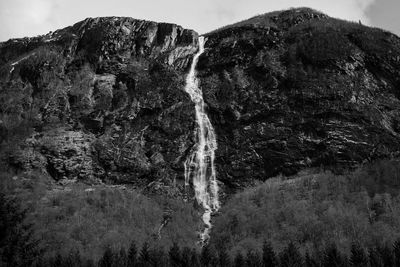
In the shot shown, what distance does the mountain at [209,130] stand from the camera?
269 feet

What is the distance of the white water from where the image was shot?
91.2 metres

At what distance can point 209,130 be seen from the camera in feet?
332

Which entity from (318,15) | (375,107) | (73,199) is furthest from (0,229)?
(318,15)

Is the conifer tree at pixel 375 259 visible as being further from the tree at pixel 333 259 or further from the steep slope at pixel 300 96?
the steep slope at pixel 300 96

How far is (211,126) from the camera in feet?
335

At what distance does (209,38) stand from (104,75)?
88.0 ft

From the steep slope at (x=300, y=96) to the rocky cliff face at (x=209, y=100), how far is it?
21 centimetres

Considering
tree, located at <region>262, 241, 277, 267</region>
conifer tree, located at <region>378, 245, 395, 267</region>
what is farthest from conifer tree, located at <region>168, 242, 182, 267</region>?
conifer tree, located at <region>378, 245, 395, 267</region>

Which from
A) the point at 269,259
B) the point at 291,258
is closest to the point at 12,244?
the point at 269,259

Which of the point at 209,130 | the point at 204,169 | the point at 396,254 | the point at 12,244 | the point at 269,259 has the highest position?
the point at 209,130

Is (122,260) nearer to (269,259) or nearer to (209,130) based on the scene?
(269,259)

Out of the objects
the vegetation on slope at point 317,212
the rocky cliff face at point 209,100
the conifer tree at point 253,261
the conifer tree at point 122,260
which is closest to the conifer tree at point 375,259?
the vegetation on slope at point 317,212

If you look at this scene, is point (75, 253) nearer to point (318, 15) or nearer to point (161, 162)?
point (161, 162)

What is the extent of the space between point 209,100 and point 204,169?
56.5 feet
